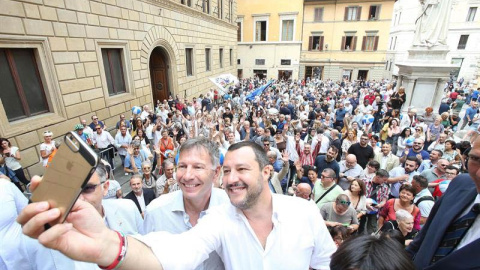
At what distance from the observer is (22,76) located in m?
6.30

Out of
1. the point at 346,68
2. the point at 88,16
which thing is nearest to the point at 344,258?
the point at 88,16

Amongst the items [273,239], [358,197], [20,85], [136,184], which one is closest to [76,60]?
[20,85]

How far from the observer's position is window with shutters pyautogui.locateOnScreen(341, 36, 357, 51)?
30.8 m

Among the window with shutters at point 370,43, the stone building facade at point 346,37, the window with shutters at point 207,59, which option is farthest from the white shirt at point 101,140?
the window with shutters at point 370,43

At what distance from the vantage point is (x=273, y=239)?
147cm

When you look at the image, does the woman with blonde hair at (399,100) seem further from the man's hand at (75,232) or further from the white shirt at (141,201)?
the man's hand at (75,232)

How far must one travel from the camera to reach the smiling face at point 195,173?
74.7 inches

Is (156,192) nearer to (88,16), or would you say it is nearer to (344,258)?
(344,258)

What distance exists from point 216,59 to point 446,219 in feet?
63.9

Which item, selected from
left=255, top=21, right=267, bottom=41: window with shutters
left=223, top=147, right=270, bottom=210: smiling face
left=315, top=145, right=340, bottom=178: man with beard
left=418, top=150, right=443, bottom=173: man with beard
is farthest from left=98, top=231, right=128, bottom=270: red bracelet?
left=255, top=21, right=267, bottom=41: window with shutters

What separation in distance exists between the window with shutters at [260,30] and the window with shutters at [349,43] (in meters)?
10.8

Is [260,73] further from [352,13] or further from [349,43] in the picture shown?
[352,13]

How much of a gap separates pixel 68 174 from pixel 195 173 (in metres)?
1.16

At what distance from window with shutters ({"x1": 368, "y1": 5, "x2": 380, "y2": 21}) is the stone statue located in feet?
78.5
